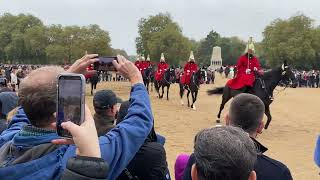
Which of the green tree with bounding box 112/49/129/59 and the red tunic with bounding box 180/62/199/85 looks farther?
the red tunic with bounding box 180/62/199/85

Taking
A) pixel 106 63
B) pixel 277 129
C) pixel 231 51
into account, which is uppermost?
pixel 231 51

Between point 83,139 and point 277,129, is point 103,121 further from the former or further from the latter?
point 277,129

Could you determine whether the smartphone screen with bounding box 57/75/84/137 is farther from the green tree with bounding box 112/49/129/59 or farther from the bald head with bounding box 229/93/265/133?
the bald head with bounding box 229/93/265/133

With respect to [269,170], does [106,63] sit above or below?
above

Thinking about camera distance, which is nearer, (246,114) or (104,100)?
(246,114)

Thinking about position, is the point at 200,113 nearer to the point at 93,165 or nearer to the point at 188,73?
the point at 188,73

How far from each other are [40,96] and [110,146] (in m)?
0.38

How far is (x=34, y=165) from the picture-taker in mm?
2037

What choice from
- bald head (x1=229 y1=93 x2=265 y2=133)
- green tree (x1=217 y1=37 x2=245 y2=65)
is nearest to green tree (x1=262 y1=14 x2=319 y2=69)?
green tree (x1=217 y1=37 x2=245 y2=65)

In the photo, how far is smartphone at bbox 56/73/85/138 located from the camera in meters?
1.88

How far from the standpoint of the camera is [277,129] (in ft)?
49.3

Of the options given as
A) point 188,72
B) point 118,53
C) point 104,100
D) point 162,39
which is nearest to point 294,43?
point 162,39

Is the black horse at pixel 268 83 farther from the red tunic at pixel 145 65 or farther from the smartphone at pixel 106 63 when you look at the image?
the red tunic at pixel 145 65

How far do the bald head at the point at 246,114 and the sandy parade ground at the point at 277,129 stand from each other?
16.7 feet
